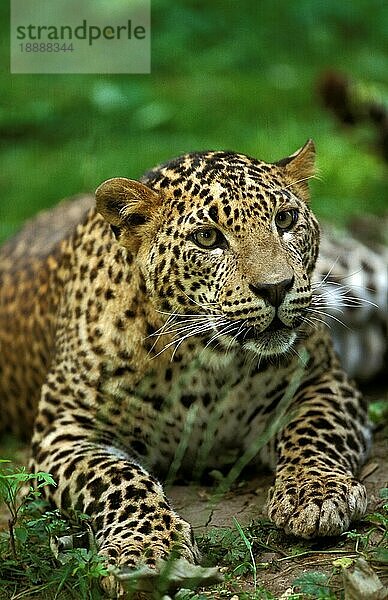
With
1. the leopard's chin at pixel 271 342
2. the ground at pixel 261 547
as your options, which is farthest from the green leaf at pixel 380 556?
the leopard's chin at pixel 271 342

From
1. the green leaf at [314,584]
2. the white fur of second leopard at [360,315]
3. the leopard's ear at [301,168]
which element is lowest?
the green leaf at [314,584]

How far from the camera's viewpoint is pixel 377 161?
46.7ft

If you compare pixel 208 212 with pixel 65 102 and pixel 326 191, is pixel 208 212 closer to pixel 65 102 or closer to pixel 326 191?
pixel 326 191

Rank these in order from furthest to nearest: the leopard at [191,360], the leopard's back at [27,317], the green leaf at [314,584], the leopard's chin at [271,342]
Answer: the leopard's back at [27,317], the leopard's chin at [271,342], the leopard at [191,360], the green leaf at [314,584]

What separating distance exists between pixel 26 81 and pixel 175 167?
11.0 m

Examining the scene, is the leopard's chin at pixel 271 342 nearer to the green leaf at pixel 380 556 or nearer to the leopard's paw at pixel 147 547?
the leopard's paw at pixel 147 547

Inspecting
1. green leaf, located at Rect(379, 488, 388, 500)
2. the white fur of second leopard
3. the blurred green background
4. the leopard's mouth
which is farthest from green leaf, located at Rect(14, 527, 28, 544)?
the blurred green background

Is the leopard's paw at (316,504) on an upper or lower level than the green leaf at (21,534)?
upper

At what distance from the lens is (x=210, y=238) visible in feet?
22.2

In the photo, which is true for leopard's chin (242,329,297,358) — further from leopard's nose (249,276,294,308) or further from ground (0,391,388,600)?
ground (0,391,388,600)

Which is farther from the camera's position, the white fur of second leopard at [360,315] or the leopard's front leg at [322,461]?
the white fur of second leopard at [360,315]

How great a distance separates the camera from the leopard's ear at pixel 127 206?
6.97m

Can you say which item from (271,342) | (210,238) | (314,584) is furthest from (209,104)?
(314,584)

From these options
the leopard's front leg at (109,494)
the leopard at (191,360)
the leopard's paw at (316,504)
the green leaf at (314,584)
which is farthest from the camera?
the leopard at (191,360)
